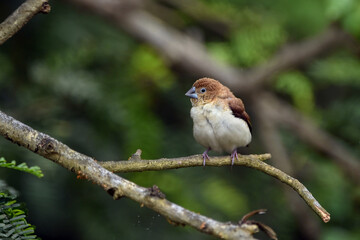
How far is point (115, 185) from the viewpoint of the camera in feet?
5.86

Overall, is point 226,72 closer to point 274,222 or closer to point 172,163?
point 274,222

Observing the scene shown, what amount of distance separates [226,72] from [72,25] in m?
1.42

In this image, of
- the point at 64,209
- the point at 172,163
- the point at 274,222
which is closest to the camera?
the point at 172,163

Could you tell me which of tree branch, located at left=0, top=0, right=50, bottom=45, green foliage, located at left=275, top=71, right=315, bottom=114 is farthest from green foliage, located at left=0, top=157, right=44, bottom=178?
green foliage, located at left=275, top=71, right=315, bottom=114

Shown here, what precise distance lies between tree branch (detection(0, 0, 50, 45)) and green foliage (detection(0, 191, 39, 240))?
1.99 ft

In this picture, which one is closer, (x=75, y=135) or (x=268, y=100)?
(x=75, y=135)

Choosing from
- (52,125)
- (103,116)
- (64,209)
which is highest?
(103,116)

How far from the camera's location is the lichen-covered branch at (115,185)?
5.30 feet

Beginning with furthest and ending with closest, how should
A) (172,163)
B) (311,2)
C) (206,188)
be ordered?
(311,2)
(206,188)
(172,163)

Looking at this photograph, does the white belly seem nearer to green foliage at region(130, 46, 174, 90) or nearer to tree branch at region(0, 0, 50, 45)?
green foliage at region(130, 46, 174, 90)

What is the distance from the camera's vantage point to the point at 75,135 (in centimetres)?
383

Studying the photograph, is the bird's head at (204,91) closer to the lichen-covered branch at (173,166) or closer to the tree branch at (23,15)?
the lichen-covered branch at (173,166)

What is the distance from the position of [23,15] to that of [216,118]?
133cm

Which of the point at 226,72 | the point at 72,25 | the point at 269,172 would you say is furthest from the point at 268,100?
the point at 269,172
